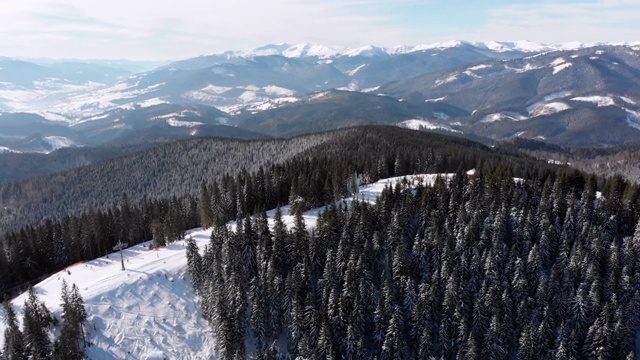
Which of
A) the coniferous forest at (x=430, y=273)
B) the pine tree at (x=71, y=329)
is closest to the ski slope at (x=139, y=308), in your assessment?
the pine tree at (x=71, y=329)

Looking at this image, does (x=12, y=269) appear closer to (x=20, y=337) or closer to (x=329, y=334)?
(x=20, y=337)

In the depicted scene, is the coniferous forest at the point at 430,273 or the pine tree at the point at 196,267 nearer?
the coniferous forest at the point at 430,273

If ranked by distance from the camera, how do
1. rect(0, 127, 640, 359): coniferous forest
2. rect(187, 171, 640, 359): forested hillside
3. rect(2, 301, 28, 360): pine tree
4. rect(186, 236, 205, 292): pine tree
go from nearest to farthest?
rect(2, 301, 28, 360): pine tree → rect(187, 171, 640, 359): forested hillside → rect(0, 127, 640, 359): coniferous forest → rect(186, 236, 205, 292): pine tree

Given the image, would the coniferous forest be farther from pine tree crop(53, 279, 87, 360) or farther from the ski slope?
pine tree crop(53, 279, 87, 360)

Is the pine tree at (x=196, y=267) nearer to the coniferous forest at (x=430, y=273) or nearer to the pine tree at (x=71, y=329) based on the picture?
the coniferous forest at (x=430, y=273)

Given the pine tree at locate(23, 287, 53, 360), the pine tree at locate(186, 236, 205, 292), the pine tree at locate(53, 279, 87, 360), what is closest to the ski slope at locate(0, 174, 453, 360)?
the pine tree at locate(186, 236, 205, 292)

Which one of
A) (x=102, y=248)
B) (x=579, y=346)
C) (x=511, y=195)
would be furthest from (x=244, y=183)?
(x=579, y=346)

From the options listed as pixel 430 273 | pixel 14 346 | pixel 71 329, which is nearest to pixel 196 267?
pixel 71 329
